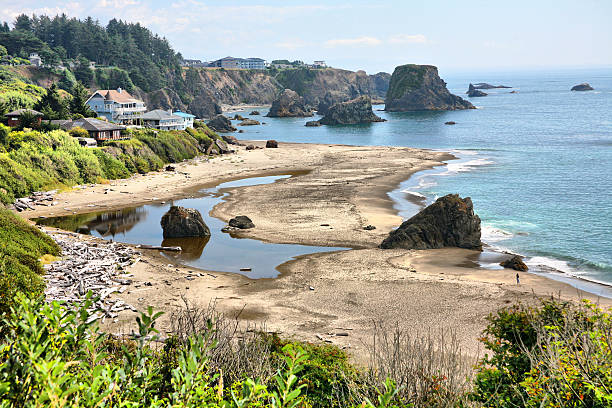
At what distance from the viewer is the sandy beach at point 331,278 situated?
26.1 metres

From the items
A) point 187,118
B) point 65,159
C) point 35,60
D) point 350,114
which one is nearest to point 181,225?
point 65,159

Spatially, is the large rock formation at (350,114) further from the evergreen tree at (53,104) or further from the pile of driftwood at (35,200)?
the pile of driftwood at (35,200)

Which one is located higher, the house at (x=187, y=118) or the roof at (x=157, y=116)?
the roof at (x=157, y=116)

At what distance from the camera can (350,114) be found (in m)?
160

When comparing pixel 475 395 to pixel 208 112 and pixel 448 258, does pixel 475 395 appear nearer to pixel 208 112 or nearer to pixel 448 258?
pixel 448 258

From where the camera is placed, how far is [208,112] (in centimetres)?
17725

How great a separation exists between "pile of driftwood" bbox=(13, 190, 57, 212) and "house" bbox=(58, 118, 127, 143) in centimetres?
2127

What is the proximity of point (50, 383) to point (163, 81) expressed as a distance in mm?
195042

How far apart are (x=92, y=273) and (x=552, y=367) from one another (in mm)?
26393

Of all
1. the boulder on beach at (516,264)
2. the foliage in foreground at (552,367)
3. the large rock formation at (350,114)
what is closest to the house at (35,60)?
the large rock formation at (350,114)

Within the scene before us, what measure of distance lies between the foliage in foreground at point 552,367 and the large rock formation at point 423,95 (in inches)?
7230

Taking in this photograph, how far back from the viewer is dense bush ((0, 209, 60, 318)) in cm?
2250

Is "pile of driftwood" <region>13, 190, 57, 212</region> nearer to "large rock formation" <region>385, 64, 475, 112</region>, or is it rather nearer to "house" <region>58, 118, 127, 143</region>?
"house" <region>58, 118, 127, 143</region>

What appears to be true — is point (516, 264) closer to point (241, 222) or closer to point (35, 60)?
point (241, 222)
